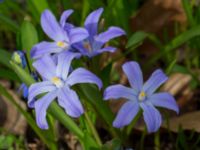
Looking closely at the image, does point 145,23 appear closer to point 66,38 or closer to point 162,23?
point 162,23

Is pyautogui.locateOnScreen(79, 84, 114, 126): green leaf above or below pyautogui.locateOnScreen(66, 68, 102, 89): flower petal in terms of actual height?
below

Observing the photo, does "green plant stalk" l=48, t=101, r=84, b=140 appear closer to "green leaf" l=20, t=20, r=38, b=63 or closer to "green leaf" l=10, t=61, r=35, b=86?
"green leaf" l=10, t=61, r=35, b=86

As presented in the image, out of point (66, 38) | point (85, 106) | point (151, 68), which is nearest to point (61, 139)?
point (85, 106)

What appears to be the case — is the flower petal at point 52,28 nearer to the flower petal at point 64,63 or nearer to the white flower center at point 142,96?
the flower petal at point 64,63

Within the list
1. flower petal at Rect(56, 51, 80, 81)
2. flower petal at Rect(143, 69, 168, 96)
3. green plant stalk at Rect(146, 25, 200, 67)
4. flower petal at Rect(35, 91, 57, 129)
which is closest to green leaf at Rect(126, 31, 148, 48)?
green plant stalk at Rect(146, 25, 200, 67)

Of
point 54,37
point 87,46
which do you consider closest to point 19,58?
point 54,37

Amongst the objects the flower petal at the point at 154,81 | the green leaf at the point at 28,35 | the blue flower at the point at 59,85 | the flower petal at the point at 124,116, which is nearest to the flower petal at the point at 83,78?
the blue flower at the point at 59,85
